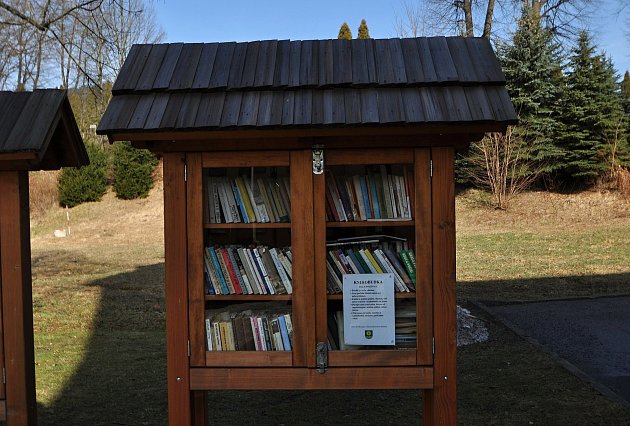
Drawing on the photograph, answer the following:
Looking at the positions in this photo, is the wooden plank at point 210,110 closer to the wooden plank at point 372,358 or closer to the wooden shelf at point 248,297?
the wooden shelf at point 248,297

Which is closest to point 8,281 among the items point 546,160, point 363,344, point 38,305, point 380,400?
point 363,344

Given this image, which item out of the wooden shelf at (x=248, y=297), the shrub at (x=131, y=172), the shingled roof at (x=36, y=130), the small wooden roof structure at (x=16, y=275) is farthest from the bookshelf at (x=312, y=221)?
the shrub at (x=131, y=172)

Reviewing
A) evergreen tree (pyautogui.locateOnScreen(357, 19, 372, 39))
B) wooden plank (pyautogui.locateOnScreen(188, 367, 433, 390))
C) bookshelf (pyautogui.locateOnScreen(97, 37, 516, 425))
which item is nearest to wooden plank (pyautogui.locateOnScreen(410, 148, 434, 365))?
bookshelf (pyautogui.locateOnScreen(97, 37, 516, 425))

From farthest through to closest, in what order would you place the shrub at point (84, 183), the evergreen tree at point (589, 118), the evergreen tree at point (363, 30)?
the evergreen tree at point (363, 30)
the shrub at point (84, 183)
the evergreen tree at point (589, 118)

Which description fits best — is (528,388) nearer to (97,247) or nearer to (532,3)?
(97,247)

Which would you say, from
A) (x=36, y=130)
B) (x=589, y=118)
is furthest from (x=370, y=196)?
(x=589, y=118)

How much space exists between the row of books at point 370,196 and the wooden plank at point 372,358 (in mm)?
788

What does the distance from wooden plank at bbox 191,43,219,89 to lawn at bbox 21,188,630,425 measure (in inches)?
122

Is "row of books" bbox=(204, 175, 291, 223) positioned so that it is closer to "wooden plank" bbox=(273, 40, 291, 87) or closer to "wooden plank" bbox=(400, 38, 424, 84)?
"wooden plank" bbox=(273, 40, 291, 87)

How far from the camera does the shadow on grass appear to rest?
5719mm

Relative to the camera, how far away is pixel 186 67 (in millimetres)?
4027

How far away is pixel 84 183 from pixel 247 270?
2492 cm

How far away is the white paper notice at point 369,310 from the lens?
154 inches

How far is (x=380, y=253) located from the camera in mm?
3982
